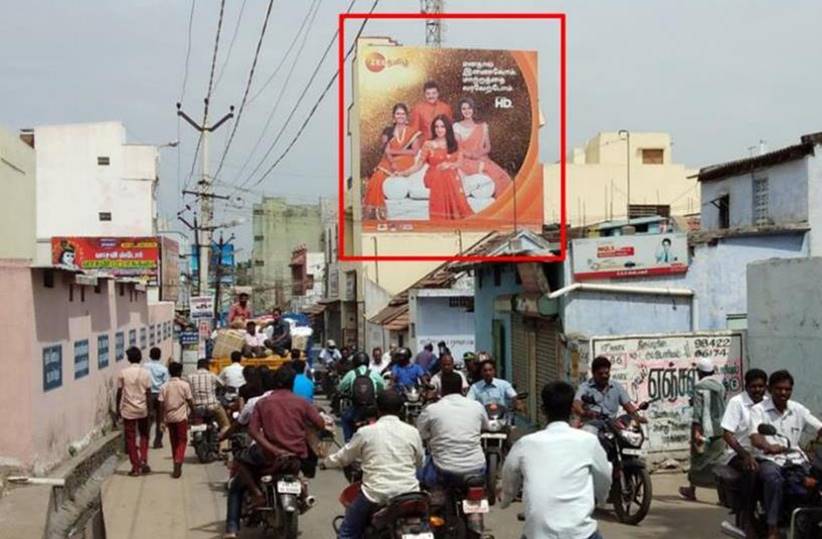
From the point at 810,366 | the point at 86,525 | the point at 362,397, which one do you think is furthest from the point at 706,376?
the point at 86,525

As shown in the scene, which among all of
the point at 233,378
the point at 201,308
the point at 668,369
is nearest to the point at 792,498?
the point at 668,369

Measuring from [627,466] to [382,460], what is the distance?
3.91m

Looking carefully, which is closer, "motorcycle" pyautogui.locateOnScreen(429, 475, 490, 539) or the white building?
"motorcycle" pyautogui.locateOnScreen(429, 475, 490, 539)

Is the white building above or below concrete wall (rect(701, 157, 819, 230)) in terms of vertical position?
above

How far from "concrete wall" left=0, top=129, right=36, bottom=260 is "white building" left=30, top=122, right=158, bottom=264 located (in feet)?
61.9

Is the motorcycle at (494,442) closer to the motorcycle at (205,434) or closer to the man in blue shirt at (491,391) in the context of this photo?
the man in blue shirt at (491,391)

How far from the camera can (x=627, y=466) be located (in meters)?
10.5

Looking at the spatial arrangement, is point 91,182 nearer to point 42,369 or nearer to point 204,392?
point 204,392

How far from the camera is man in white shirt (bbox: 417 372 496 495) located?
27.9 feet

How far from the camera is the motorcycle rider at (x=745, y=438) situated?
8078mm

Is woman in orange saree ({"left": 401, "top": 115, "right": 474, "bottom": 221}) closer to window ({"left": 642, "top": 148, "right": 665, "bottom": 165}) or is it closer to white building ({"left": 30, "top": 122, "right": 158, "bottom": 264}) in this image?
window ({"left": 642, "top": 148, "right": 665, "bottom": 165})

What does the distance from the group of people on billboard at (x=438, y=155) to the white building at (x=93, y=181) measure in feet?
37.8

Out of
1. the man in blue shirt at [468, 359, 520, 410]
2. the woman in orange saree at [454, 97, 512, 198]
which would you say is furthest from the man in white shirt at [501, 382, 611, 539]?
the woman in orange saree at [454, 97, 512, 198]

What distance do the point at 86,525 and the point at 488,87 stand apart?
39.7 m
